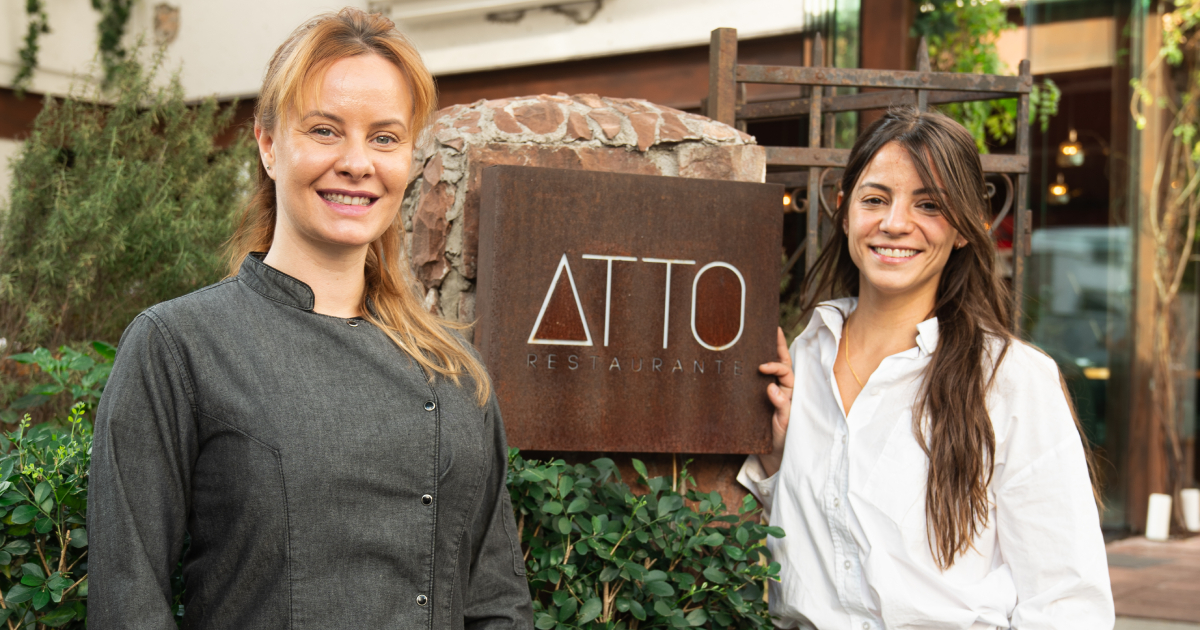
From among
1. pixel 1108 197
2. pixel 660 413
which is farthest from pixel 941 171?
pixel 1108 197

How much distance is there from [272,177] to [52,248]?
263 centimetres

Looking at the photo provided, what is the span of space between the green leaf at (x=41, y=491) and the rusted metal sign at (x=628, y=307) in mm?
884

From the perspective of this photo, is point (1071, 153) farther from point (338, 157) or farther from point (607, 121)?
point (338, 157)

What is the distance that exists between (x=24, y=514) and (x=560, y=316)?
110 centimetres

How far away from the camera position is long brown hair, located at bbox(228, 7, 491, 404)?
4.60ft

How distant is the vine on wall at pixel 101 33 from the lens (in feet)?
20.3

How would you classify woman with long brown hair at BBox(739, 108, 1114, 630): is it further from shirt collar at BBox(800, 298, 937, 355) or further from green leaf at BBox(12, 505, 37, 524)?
green leaf at BBox(12, 505, 37, 524)

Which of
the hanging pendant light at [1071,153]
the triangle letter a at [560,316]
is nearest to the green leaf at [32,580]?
the triangle letter a at [560,316]

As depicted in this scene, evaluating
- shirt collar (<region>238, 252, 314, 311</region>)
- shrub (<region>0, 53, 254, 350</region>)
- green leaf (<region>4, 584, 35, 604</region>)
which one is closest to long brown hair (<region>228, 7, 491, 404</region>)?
shirt collar (<region>238, 252, 314, 311</region>)

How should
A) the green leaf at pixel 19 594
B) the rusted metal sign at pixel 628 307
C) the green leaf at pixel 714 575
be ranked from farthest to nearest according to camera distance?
the rusted metal sign at pixel 628 307 < the green leaf at pixel 714 575 < the green leaf at pixel 19 594

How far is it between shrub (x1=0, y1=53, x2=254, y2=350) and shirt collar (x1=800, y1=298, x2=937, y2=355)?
2109 millimetres

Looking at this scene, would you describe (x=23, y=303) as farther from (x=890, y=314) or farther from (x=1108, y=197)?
(x=1108, y=197)

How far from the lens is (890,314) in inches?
Result: 82.0

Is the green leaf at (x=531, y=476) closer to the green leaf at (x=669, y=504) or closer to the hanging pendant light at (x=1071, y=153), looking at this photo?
the green leaf at (x=669, y=504)
